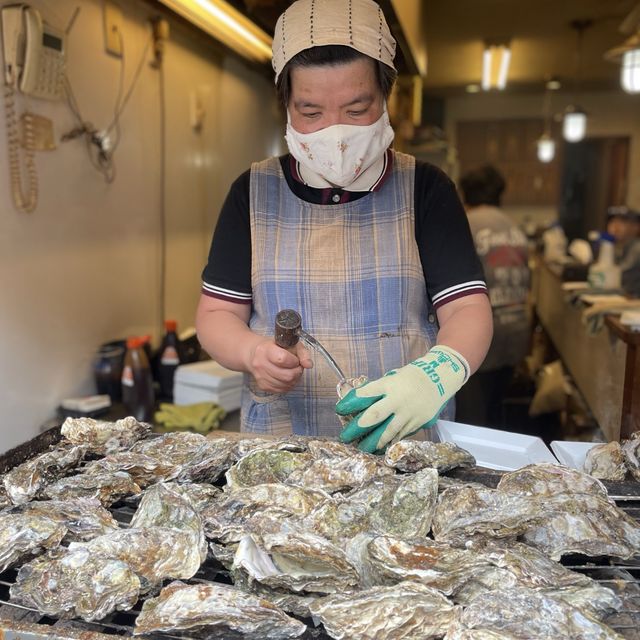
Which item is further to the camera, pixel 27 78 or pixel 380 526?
pixel 27 78

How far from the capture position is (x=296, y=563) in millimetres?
843

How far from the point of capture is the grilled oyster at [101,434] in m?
1.25

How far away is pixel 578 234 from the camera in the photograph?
438 inches

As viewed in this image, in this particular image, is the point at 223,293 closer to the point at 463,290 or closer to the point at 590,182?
the point at 463,290

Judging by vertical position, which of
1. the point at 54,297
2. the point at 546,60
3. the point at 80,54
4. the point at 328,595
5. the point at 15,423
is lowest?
the point at 15,423

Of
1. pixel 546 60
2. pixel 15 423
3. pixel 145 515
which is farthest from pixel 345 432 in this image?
pixel 546 60

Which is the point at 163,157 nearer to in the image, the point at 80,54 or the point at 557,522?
the point at 80,54

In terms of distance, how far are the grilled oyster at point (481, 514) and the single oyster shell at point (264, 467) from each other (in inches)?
10.6

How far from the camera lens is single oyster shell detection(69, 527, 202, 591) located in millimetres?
841

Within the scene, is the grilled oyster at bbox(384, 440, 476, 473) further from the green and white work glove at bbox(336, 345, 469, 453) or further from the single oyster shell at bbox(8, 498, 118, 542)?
the single oyster shell at bbox(8, 498, 118, 542)

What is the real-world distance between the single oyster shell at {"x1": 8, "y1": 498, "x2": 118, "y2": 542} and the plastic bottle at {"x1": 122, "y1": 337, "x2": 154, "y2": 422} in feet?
6.68

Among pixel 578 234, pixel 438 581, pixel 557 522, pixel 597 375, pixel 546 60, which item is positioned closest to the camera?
pixel 438 581

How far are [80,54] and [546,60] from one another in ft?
24.1

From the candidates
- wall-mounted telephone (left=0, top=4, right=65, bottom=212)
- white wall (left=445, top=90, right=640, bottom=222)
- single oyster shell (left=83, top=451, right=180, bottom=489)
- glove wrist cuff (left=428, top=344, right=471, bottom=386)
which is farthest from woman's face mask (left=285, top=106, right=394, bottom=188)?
white wall (left=445, top=90, right=640, bottom=222)
